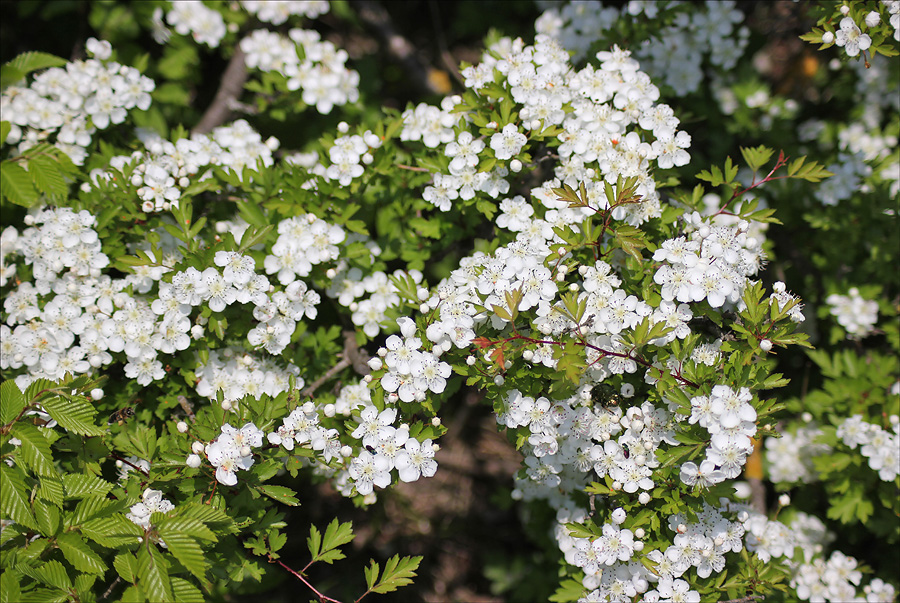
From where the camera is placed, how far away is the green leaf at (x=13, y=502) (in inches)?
89.3

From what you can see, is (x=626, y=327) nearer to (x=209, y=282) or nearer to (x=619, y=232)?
(x=619, y=232)

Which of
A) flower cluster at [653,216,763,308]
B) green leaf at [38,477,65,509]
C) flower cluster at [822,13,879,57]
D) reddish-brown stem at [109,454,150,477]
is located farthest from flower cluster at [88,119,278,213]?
flower cluster at [822,13,879,57]

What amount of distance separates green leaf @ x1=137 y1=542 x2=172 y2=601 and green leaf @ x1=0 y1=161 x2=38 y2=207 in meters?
1.81

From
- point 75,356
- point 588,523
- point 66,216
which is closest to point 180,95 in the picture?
point 66,216

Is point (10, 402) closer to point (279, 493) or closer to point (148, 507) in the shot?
point (148, 507)

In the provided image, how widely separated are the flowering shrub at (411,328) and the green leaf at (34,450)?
1 cm

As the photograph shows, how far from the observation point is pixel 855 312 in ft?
12.5

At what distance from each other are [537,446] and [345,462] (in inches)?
33.4

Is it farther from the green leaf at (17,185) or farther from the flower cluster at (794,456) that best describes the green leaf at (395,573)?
the flower cluster at (794,456)

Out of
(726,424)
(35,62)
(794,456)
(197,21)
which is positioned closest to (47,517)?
(35,62)

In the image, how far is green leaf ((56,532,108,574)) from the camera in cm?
228

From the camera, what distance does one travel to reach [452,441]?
5.05m

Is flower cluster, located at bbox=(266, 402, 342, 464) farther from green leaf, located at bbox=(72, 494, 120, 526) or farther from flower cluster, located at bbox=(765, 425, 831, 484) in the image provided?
flower cluster, located at bbox=(765, 425, 831, 484)

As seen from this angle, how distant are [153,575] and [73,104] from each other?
2.48 m
